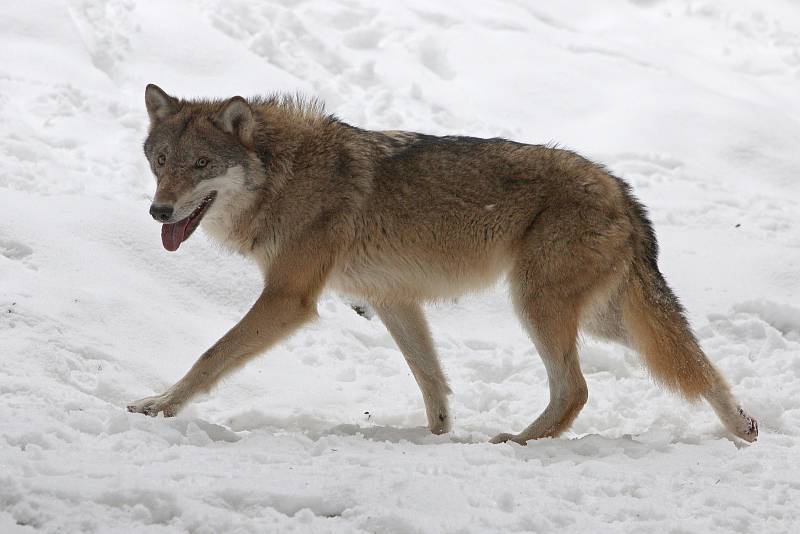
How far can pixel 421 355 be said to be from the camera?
6.32m

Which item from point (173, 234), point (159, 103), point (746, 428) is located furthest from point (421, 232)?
point (746, 428)

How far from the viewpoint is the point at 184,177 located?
5.64 metres

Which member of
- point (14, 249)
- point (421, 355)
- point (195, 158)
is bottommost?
point (14, 249)

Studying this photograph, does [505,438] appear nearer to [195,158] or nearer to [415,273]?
[415,273]

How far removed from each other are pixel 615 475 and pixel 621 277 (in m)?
1.69

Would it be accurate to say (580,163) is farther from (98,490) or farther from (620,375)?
(98,490)

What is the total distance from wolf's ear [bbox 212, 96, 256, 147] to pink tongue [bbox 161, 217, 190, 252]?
2.08 feet

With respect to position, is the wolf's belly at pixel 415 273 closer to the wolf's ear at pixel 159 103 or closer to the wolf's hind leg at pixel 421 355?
the wolf's hind leg at pixel 421 355

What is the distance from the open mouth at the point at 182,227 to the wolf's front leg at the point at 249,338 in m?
0.59

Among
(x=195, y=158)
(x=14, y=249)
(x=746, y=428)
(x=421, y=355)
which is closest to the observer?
(x=746, y=428)

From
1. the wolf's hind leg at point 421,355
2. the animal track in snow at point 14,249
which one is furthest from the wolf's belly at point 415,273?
the animal track in snow at point 14,249

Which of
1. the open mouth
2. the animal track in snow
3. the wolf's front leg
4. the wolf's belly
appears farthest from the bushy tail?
the animal track in snow

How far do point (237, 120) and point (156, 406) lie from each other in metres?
1.82

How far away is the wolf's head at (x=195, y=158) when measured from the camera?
5.60 meters
